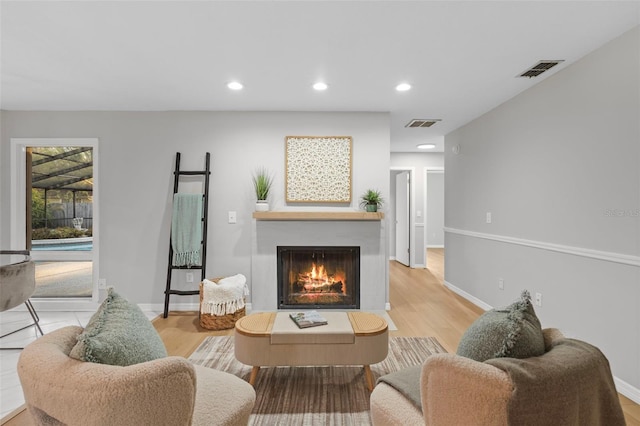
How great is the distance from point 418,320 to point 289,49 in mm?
2984

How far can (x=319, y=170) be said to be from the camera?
13.1 feet

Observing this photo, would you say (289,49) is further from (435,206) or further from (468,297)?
(435,206)

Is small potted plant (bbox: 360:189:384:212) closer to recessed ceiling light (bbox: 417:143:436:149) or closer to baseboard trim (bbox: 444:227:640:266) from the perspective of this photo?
baseboard trim (bbox: 444:227:640:266)

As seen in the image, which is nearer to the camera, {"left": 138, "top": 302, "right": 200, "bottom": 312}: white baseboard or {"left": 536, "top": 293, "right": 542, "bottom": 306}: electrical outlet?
{"left": 536, "top": 293, "right": 542, "bottom": 306}: electrical outlet

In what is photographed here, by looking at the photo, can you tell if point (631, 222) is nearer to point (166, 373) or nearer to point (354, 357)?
point (354, 357)

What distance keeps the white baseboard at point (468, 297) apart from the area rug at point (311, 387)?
1.37 meters

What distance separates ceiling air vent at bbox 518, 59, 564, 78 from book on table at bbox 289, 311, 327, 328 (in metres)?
2.62

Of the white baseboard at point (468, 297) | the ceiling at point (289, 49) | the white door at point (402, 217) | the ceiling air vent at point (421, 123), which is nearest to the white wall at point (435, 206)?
A: the white door at point (402, 217)

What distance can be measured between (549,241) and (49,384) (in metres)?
3.48

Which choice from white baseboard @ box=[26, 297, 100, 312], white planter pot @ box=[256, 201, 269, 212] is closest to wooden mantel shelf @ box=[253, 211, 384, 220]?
white planter pot @ box=[256, 201, 269, 212]

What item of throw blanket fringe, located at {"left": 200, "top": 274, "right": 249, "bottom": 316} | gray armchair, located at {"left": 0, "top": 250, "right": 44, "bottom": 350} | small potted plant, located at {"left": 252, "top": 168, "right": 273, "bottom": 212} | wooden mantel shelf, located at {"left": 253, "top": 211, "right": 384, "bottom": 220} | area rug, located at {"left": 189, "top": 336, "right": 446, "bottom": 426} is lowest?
area rug, located at {"left": 189, "top": 336, "right": 446, "bottom": 426}

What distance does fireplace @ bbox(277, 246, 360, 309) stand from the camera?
4004 millimetres

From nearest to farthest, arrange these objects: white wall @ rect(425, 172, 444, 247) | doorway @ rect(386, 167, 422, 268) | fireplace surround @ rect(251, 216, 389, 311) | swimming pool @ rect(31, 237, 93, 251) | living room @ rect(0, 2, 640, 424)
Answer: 1. living room @ rect(0, 2, 640, 424)
2. fireplace surround @ rect(251, 216, 389, 311)
3. swimming pool @ rect(31, 237, 93, 251)
4. doorway @ rect(386, 167, 422, 268)
5. white wall @ rect(425, 172, 444, 247)

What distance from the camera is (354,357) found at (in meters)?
2.23
